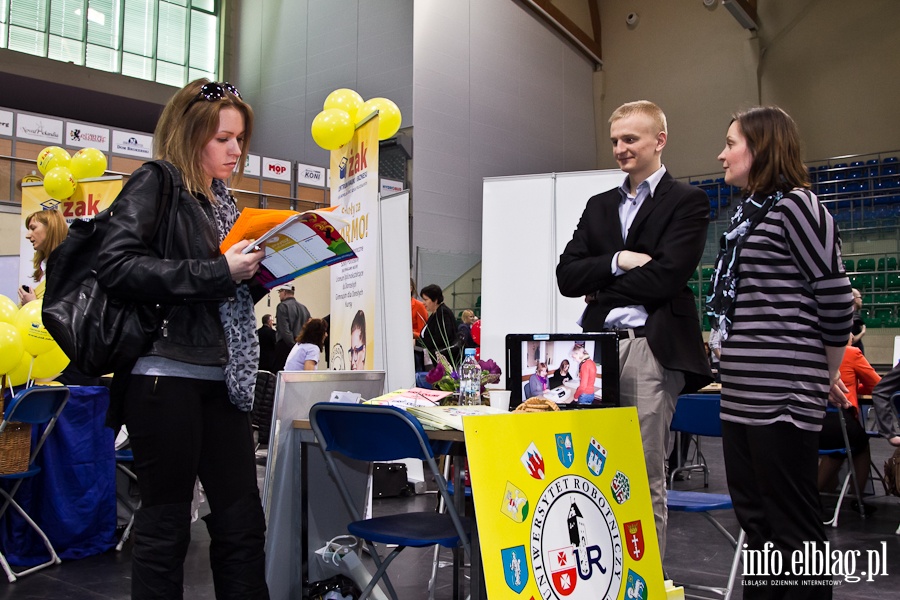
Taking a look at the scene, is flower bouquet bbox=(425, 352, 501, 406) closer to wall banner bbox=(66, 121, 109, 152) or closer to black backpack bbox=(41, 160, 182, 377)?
black backpack bbox=(41, 160, 182, 377)

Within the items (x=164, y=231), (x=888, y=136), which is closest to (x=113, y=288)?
(x=164, y=231)

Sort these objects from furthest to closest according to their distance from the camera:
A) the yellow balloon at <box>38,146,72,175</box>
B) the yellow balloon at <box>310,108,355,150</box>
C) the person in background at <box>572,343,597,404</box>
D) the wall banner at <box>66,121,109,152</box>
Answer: the wall banner at <box>66,121,109,152</box> < the yellow balloon at <box>38,146,72,175</box> < the yellow balloon at <box>310,108,355,150</box> < the person in background at <box>572,343,597,404</box>

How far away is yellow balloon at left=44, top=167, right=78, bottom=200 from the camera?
672 centimetres

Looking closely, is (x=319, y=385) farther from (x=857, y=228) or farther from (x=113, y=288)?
(x=857, y=228)

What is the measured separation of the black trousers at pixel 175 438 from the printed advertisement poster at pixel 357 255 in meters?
2.58

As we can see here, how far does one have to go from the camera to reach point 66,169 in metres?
6.88

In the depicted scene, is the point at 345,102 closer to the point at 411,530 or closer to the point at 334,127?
the point at 334,127

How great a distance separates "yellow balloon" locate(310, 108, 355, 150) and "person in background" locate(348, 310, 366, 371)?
1135 mm

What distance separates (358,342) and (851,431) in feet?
9.49

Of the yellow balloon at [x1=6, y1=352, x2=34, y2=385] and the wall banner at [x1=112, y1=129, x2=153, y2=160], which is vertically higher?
the wall banner at [x1=112, y1=129, x2=153, y2=160]

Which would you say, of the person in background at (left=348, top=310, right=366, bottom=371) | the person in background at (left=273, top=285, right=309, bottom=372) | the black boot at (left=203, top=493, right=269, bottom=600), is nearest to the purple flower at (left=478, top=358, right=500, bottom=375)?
the black boot at (left=203, top=493, right=269, bottom=600)

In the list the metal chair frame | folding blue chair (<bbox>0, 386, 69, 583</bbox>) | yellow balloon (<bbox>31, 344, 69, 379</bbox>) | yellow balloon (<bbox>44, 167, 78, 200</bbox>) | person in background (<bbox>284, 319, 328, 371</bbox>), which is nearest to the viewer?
folding blue chair (<bbox>0, 386, 69, 583</bbox>)

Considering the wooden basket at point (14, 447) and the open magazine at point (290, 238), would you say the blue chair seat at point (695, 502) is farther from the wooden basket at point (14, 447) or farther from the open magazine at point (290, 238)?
the wooden basket at point (14, 447)

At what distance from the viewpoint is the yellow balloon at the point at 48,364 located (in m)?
3.47
